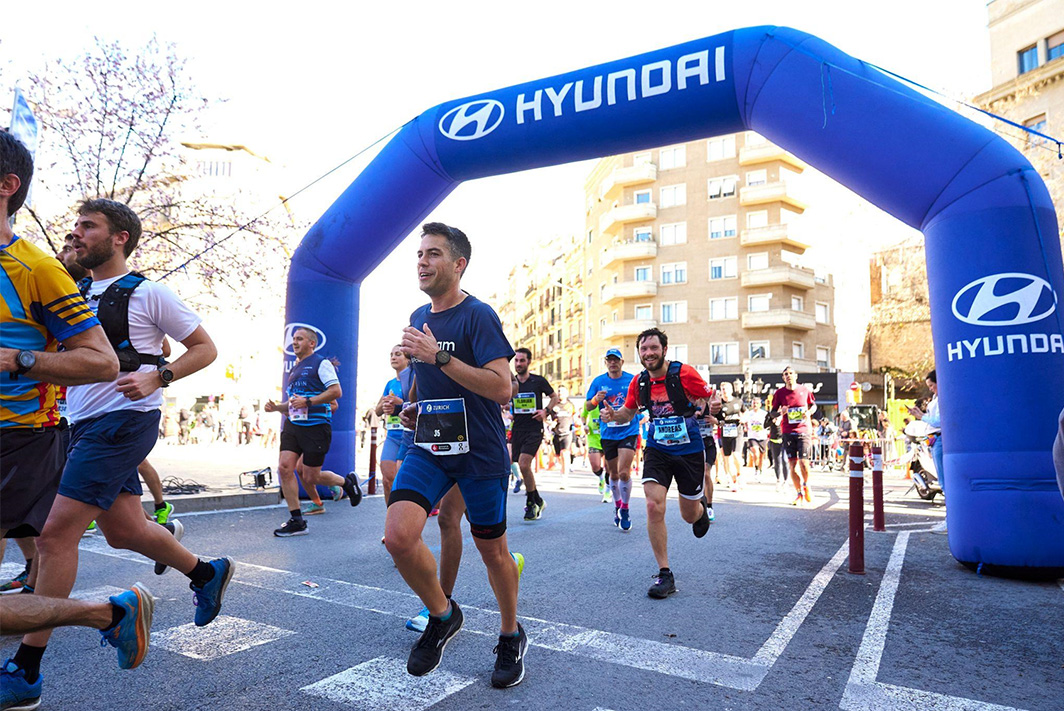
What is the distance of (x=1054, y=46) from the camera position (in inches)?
1244

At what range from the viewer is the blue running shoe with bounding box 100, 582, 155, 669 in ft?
9.14

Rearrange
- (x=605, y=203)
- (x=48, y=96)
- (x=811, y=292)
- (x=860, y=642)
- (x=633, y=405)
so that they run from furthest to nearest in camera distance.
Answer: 1. (x=605, y=203)
2. (x=811, y=292)
3. (x=48, y=96)
4. (x=633, y=405)
5. (x=860, y=642)

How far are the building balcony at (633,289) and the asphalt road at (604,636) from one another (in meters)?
44.0

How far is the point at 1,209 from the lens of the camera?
103 inches

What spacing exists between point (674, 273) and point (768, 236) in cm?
647

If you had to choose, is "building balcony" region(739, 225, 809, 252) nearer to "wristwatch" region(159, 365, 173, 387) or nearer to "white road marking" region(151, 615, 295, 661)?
"white road marking" region(151, 615, 295, 661)

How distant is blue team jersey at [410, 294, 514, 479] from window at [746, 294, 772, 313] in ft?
153

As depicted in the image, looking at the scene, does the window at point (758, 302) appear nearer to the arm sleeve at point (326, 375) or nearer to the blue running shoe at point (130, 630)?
the arm sleeve at point (326, 375)

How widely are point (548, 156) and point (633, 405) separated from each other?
4.10 meters

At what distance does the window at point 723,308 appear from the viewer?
48688mm

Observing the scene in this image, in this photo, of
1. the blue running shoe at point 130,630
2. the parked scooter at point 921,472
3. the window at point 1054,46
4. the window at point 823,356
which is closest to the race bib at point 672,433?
the blue running shoe at point 130,630

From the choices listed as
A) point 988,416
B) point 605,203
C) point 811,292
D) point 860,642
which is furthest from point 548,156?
point 605,203

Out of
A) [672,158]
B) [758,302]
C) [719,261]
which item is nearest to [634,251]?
[719,261]

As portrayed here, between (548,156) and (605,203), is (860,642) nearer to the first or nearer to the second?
(548,156)
